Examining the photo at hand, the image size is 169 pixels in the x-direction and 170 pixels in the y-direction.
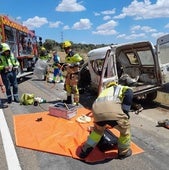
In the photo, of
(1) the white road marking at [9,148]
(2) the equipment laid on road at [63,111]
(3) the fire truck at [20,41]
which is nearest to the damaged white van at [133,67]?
(2) the equipment laid on road at [63,111]

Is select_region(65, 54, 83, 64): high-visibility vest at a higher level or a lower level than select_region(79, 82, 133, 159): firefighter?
higher

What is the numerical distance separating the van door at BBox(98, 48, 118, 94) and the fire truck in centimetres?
574

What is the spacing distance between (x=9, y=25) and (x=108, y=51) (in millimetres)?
6748

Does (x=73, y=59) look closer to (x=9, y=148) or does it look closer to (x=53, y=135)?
(x=53, y=135)

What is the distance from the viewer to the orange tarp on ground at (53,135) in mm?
5666

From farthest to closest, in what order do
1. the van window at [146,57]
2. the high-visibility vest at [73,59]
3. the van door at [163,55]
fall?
the van window at [146,57], the high-visibility vest at [73,59], the van door at [163,55]

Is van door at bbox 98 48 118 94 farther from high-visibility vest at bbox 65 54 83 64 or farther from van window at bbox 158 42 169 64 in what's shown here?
van window at bbox 158 42 169 64

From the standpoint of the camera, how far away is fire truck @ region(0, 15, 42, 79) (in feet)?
45.2

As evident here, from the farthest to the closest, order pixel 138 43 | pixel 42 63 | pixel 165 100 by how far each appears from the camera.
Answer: pixel 42 63 < pixel 165 100 < pixel 138 43

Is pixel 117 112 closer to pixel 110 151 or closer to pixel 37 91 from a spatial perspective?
pixel 110 151

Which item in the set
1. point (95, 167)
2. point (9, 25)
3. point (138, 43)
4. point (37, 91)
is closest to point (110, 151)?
point (95, 167)

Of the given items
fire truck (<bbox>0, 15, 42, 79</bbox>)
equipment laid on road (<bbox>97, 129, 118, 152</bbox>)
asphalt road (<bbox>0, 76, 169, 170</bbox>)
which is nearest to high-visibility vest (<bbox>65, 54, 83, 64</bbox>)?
asphalt road (<bbox>0, 76, 169, 170</bbox>)

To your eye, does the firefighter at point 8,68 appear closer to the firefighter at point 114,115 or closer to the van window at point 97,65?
the van window at point 97,65

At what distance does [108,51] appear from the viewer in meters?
9.18
